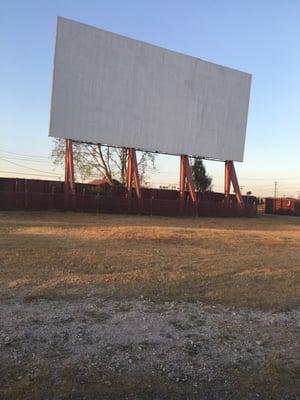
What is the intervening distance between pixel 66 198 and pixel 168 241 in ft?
52.7

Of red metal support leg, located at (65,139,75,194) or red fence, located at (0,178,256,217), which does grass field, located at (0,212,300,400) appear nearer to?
red fence, located at (0,178,256,217)

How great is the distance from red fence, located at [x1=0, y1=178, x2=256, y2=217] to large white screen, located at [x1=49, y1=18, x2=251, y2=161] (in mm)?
3452

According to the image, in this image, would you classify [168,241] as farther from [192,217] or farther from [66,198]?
[192,217]

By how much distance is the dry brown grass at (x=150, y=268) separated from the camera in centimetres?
815

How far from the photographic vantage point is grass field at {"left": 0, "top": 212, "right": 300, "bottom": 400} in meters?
4.50

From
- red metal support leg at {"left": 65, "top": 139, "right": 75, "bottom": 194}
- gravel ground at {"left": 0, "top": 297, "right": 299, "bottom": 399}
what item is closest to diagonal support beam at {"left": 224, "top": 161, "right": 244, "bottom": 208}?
red metal support leg at {"left": 65, "top": 139, "right": 75, "bottom": 194}

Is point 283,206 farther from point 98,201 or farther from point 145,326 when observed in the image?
point 145,326

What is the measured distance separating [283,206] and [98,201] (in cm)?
3254

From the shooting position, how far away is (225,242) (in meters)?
17.2

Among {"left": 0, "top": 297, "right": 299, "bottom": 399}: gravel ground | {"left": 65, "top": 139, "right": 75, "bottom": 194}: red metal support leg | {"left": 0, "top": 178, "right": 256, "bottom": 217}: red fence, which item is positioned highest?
{"left": 65, "top": 139, "right": 75, "bottom": 194}: red metal support leg

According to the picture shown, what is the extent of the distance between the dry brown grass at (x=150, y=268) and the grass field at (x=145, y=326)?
0.04 metres

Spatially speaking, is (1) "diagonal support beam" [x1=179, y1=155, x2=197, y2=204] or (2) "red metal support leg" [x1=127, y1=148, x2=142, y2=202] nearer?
(2) "red metal support leg" [x1=127, y1=148, x2=142, y2=202]

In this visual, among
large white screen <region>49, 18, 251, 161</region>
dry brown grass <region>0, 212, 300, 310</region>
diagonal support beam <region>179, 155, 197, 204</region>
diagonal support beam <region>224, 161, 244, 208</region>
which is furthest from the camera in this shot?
diagonal support beam <region>224, 161, 244, 208</region>

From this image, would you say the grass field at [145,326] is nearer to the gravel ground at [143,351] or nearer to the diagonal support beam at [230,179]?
the gravel ground at [143,351]
